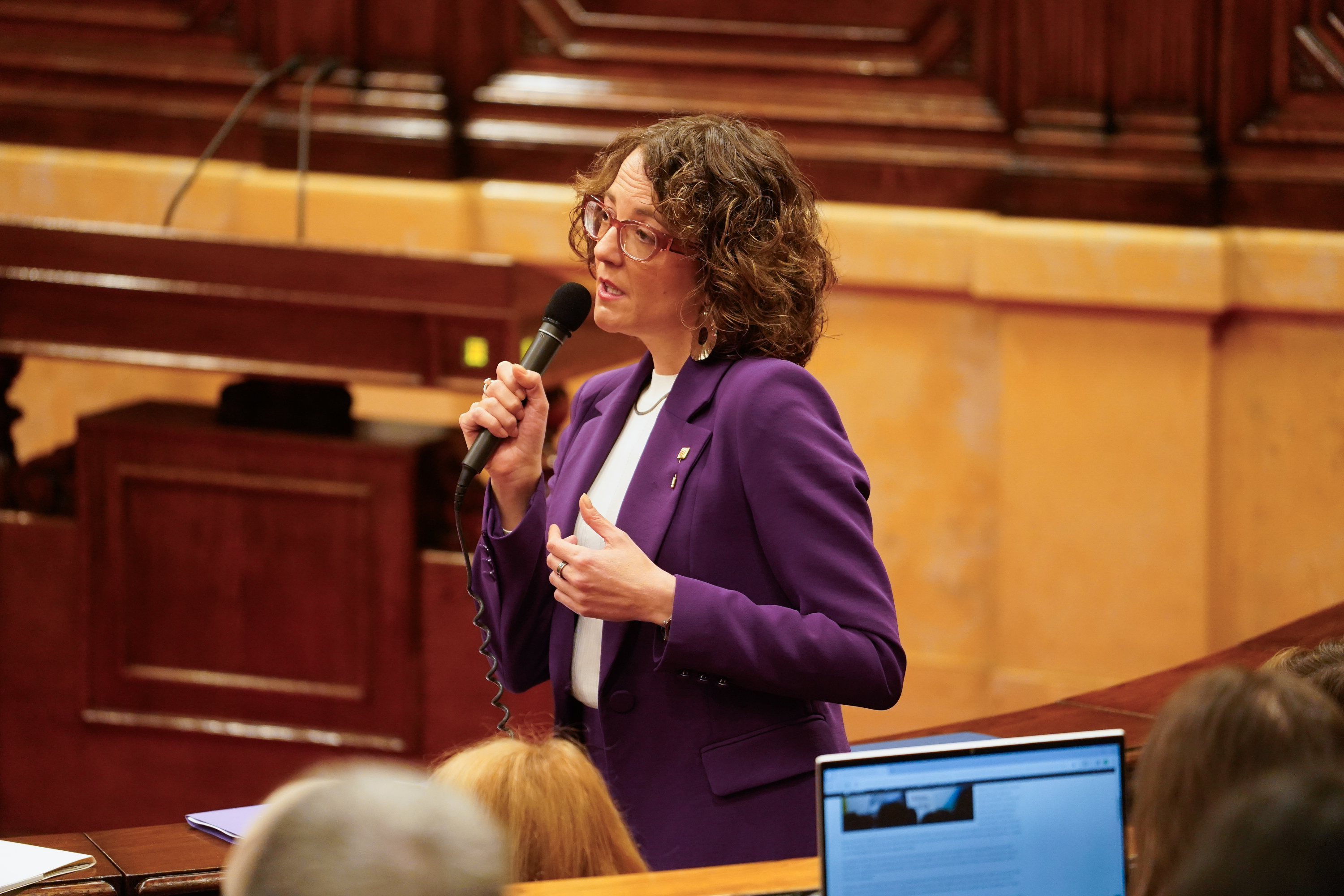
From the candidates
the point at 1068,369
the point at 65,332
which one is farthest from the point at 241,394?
the point at 1068,369

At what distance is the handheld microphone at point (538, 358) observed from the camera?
1.96 metres

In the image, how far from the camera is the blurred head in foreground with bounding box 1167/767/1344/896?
0.84m

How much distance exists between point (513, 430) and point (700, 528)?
0.27 metres

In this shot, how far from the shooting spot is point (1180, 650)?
448 cm

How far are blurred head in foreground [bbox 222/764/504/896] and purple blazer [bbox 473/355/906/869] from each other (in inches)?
32.4

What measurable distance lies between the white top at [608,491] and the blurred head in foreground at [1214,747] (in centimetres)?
82

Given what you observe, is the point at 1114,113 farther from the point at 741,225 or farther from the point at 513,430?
the point at 513,430

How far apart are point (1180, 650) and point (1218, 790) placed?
346 cm

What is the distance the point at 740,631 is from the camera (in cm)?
176

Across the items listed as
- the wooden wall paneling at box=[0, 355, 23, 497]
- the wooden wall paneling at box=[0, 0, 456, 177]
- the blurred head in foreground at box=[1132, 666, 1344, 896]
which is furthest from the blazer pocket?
the wooden wall paneling at box=[0, 0, 456, 177]

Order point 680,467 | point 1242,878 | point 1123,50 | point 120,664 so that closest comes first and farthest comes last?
point 1242,878
point 680,467
point 120,664
point 1123,50

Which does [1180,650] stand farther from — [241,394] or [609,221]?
[609,221]

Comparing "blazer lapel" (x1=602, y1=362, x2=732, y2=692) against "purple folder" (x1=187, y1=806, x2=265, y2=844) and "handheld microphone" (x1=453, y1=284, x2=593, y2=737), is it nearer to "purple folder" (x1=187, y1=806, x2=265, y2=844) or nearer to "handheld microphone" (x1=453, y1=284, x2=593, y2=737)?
"handheld microphone" (x1=453, y1=284, x2=593, y2=737)

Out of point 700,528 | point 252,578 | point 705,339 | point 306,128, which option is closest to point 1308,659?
point 700,528
